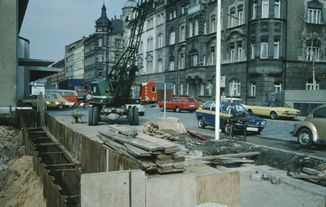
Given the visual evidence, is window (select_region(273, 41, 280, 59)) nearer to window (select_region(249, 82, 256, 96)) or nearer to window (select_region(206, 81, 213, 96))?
window (select_region(249, 82, 256, 96))

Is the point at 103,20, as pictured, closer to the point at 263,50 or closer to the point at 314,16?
the point at 314,16

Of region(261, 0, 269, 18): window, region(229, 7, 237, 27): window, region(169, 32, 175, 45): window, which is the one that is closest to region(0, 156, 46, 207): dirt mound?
region(261, 0, 269, 18): window

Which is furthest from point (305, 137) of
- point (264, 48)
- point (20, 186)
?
point (264, 48)

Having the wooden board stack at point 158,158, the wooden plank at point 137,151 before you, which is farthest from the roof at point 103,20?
the wooden board stack at point 158,158

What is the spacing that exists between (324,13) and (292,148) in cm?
2858

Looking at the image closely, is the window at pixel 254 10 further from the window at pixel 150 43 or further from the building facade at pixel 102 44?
the building facade at pixel 102 44

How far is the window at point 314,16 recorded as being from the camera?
36.5 metres

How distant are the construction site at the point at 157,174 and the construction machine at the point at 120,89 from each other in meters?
3.97

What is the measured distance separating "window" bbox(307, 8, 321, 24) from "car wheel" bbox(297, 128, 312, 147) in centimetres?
2609

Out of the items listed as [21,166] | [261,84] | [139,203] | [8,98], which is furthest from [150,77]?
[139,203]

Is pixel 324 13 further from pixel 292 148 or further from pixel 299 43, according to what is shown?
pixel 292 148

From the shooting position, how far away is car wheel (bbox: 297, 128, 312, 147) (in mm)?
13780

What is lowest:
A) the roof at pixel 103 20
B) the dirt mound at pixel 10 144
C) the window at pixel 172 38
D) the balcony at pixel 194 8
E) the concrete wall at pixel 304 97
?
the dirt mound at pixel 10 144

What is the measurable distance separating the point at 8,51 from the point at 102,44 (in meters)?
68.9
